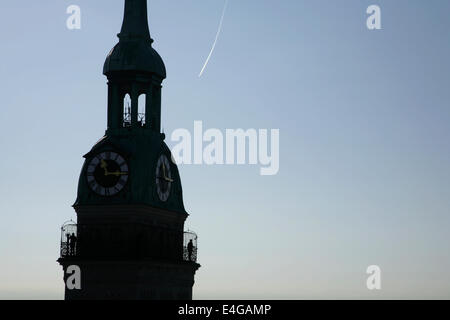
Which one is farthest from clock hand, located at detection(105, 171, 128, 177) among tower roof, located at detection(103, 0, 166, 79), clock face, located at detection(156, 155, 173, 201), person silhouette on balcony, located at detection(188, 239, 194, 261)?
person silhouette on balcony, located at detection(188, 239, 194, 261)

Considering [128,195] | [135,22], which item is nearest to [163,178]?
[128,195]

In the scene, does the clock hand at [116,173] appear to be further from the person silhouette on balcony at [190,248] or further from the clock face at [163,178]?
the person silhouette on balcony at [190,248]

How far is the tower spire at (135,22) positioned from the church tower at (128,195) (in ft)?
0.33

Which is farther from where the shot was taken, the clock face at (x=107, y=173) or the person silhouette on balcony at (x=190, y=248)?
the person silhouette on balcony at (x=190, y=248)

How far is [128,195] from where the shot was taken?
16250cm

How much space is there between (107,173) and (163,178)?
19.6 feet

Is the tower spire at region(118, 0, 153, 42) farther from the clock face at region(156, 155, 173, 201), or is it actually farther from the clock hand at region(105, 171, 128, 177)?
the clock hand at region(105, 171, 128, 177)

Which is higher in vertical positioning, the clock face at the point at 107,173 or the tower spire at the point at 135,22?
the tower spire at the point at 135,22

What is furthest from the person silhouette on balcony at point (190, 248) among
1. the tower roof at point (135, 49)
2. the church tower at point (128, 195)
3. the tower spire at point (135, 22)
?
the tower spire at point (135, 22)

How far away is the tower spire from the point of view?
166250mm

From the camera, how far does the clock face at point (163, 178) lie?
165 m

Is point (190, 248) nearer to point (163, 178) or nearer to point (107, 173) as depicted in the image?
point (163, 178)
